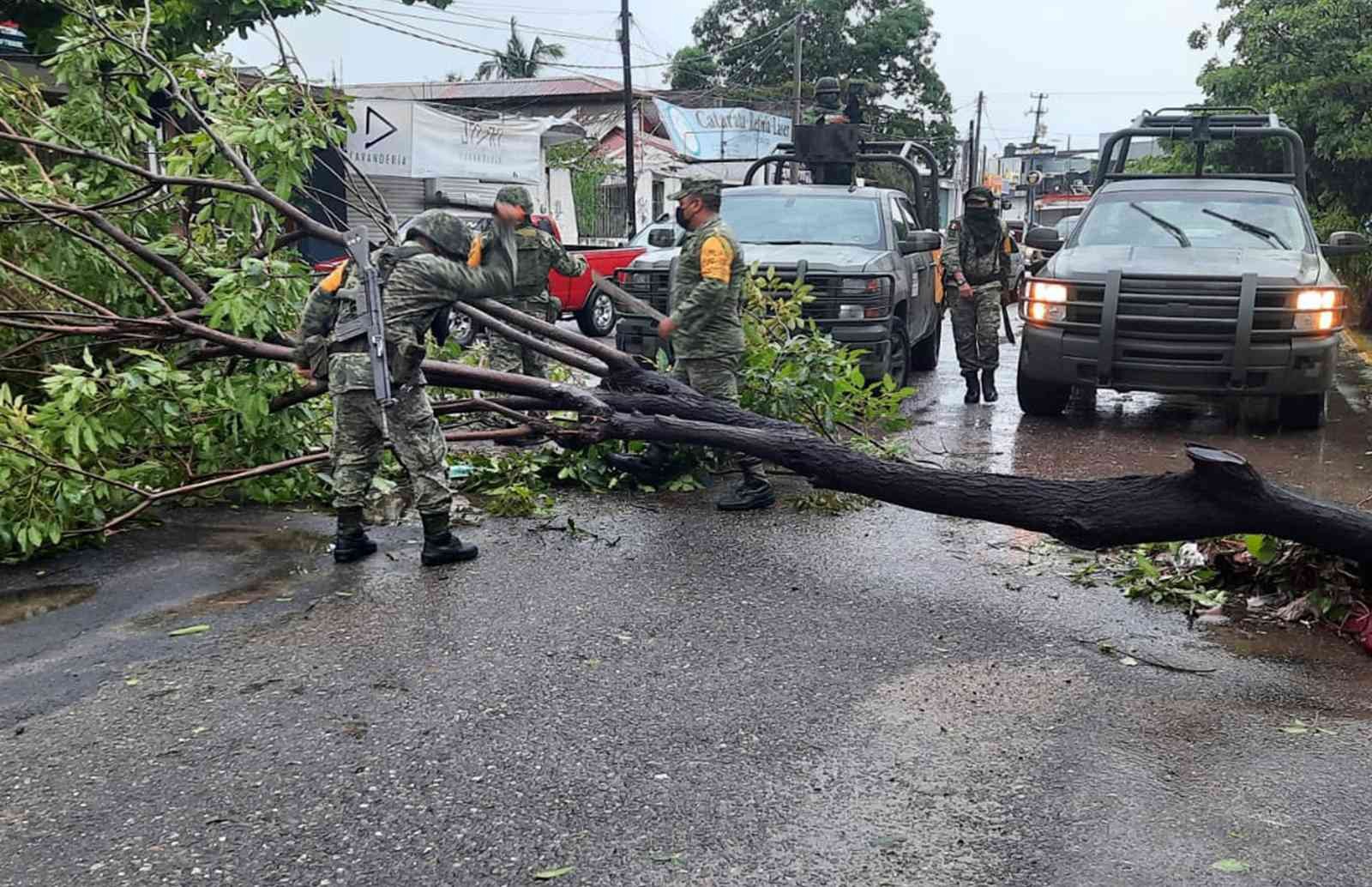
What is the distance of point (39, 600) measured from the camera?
5.21 meters

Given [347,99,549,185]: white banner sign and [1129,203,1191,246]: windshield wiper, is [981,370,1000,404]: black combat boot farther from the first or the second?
[347,99,549,185]: white banner sign

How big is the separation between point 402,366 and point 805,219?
6.09m

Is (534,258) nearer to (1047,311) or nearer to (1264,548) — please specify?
(1047,311)

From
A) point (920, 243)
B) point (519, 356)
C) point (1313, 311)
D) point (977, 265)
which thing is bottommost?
point (519, 356)

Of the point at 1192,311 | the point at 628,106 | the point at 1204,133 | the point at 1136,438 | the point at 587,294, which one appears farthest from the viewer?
the point at 628,106

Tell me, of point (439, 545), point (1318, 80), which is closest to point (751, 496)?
point (439, 545)

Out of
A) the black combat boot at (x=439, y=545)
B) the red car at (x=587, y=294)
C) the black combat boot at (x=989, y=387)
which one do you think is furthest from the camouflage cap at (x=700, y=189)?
the red car at (x=587, y=294)

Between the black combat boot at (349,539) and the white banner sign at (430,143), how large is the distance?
15.0 meters

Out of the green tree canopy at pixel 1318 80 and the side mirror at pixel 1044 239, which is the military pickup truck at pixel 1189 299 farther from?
the green tree canopy at pixel 1318 80

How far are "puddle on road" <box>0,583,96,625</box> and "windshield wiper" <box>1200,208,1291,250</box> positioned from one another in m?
8.27

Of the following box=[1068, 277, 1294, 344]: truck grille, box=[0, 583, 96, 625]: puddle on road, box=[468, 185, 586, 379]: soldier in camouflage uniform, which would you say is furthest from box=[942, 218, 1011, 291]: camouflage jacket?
box=[0, 583, 96, 625]: puddle on road

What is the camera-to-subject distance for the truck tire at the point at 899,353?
10273 mm

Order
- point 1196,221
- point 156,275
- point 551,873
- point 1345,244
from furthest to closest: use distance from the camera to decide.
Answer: point 1345,244 → point 1196,221 → point 156,275 → point 551,873

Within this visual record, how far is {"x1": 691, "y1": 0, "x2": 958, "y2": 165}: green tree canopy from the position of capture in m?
51.7
